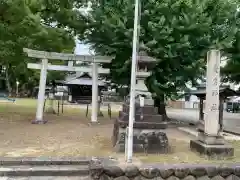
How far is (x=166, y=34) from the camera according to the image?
1577 centimetres

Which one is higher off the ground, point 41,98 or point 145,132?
point 41,98

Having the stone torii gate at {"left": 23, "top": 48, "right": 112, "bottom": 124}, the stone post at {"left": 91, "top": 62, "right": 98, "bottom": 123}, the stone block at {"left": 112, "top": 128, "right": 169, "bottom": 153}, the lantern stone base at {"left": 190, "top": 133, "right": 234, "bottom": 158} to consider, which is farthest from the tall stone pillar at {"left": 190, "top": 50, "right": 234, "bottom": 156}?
the stone torii gate at {"left": 23, "top": 48, "right": 112, "bottom": 124}

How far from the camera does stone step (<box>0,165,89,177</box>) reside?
756cm

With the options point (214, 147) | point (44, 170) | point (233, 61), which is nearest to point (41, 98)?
point (44, 170)

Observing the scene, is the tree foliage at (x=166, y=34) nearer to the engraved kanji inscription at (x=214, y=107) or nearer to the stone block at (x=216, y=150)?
the engraved kanji inscription at (x=214, y=107)

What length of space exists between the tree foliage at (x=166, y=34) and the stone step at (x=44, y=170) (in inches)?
344

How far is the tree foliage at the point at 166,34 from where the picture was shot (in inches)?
635

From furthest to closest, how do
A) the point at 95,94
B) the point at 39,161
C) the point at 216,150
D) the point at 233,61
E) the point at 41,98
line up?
the point at 233,61 → the point at 95,94 → the point at 41,98 → the point at 216,150 → the point at 39,161

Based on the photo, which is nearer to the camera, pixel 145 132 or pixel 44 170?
pixel 44 170

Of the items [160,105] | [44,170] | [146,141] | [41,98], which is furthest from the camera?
[160,105]

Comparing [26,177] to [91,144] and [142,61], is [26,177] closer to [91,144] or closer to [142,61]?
[91,144]

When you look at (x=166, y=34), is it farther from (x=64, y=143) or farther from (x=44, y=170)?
(x=44, y=170)

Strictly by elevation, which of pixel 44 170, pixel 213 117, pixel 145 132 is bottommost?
pixel 44 170

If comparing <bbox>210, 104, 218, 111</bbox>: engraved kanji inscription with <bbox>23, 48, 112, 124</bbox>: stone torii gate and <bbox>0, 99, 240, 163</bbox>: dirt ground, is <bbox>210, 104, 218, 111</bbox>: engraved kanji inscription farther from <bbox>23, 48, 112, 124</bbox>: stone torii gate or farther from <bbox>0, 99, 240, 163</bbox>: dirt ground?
<bbox>23, 48, 112, 124</bbox>: stone torii gate
